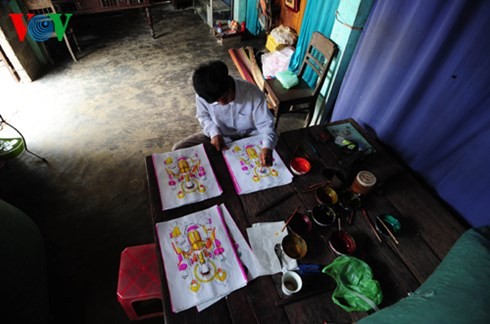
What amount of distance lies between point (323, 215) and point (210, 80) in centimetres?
100

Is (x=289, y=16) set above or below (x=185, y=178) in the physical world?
above

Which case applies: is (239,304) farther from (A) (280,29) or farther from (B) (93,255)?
(A) (280,29)

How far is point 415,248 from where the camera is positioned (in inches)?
50.6

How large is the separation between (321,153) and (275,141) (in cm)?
33

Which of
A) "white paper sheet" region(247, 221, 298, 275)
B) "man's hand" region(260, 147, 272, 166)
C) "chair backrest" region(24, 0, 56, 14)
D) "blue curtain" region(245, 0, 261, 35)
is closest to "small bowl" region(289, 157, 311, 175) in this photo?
"man's hand" region(260, 147, 272, 166)

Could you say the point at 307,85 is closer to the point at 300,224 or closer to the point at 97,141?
the point at 300,224

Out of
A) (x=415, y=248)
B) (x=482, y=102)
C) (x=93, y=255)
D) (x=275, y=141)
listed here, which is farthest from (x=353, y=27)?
(x=93, y=255)

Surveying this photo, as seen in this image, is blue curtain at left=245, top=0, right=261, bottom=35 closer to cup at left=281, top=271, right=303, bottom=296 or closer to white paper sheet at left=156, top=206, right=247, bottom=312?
white paper sheet at left=156, top=206, right=247, bottom=312

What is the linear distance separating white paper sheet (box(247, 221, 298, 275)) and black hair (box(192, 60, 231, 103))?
0.82 metres

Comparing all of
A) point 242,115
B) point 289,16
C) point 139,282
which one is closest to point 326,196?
point 242,115

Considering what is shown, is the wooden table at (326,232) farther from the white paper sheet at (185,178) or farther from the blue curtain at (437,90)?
the blue curtain at (437,90)

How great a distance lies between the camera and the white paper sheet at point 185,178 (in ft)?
4.67

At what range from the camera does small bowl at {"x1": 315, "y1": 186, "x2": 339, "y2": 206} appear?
144 centimetres

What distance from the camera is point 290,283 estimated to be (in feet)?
3.68
